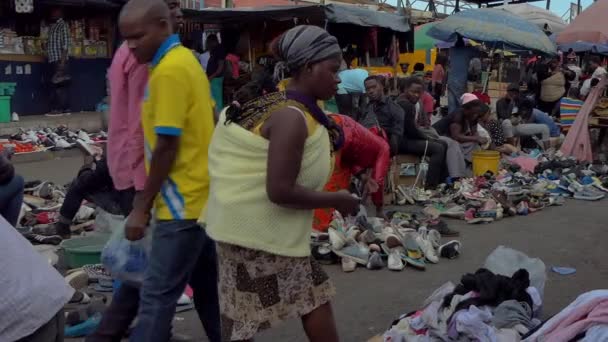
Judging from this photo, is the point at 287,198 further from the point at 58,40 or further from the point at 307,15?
the point at 58,40

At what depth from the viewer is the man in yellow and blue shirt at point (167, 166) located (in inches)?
113

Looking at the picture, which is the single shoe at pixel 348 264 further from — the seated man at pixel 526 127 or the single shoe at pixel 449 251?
the seated man at pixel 526 127

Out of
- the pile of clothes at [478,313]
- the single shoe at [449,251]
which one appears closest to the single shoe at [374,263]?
the single shoe at [449,251]

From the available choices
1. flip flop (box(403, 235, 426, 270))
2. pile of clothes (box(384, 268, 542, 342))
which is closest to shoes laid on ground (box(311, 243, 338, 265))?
flip flop (box(403, 235, 426, 270))

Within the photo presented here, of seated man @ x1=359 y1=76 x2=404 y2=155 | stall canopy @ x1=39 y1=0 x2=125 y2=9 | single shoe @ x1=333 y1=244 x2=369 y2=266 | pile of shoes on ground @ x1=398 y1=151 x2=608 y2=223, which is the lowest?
pile of shoes on ground @ x1=398 y1=151 x2=608 y2=223

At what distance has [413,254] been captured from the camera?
18.6ft

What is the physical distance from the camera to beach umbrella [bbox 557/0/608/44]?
13180 mm

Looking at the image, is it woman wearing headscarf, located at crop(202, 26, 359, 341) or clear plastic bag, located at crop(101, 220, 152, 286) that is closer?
woman wearing headscarf, located at crop(202, 26, 359, 341)

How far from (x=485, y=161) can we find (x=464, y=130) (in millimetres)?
515

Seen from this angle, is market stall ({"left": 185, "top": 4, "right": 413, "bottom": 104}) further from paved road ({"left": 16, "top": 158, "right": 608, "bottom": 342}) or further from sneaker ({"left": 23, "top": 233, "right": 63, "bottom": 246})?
sneaker ({"left": 23, "top": 233, "right": 63, "bottom": 246})

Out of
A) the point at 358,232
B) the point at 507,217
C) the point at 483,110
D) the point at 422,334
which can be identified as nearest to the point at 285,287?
the point at 422,334

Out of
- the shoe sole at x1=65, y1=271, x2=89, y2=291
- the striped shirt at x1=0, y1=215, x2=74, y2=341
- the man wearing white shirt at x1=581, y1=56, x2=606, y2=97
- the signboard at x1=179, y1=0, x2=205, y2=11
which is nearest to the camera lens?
the striped shirt at x1=0, y1=215, x2=74, y2=341

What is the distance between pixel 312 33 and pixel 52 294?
1.23 meters

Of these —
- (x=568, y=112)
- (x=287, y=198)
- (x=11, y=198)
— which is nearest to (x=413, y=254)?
(x=11, y=198)
